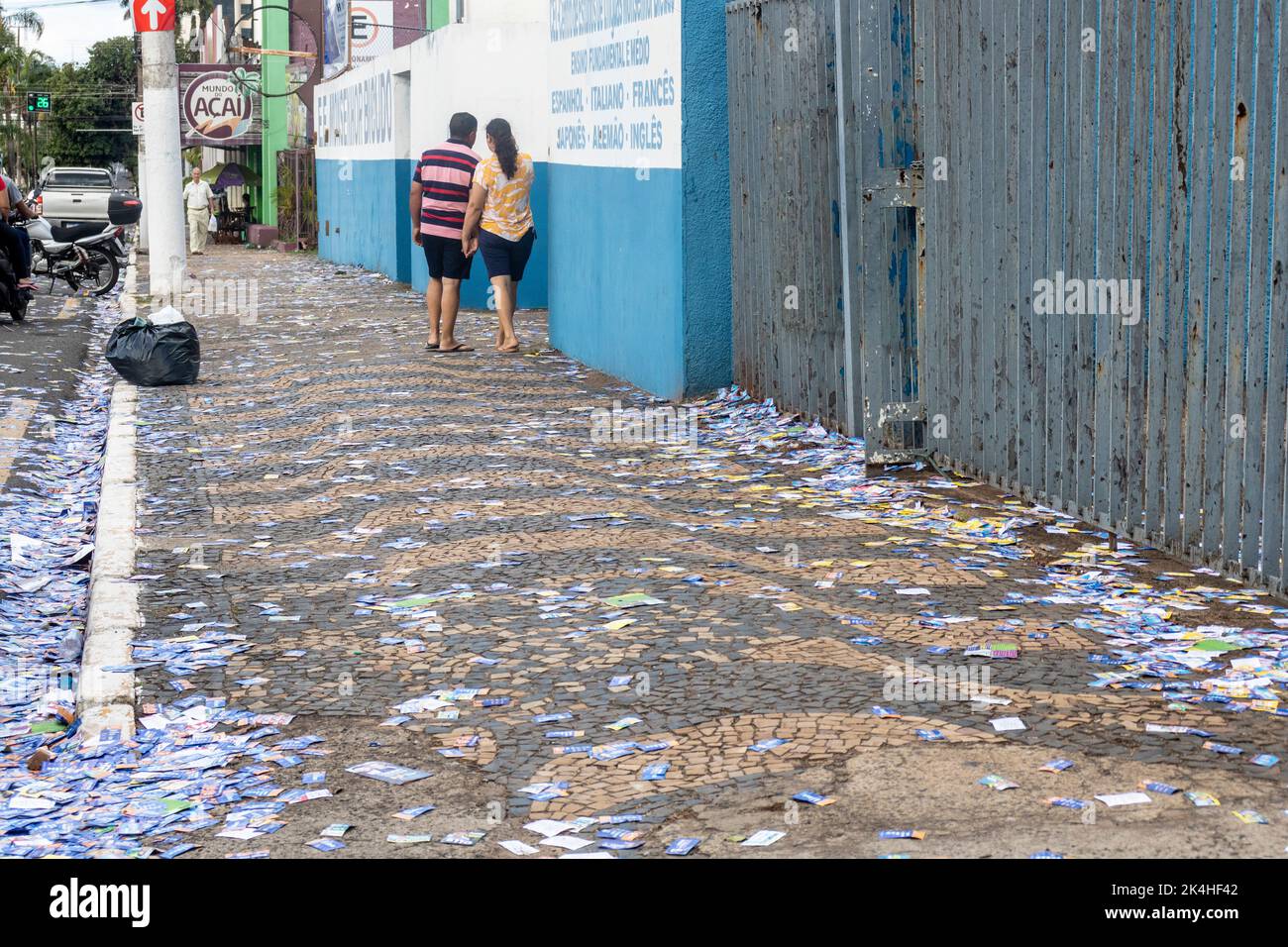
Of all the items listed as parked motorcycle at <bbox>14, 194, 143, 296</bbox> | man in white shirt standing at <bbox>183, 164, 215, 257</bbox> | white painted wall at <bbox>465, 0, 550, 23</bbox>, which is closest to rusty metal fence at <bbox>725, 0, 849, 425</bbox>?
white painted wall at <bbox>465, 0, 550, 23</bbox>

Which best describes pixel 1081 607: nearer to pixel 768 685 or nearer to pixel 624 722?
pixel 768 685

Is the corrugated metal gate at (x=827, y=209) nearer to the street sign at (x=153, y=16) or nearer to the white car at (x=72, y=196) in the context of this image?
the street sign at (x=153, y=16)

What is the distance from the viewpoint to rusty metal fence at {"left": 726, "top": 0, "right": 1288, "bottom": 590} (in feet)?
19.1

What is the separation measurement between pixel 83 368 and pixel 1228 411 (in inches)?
468

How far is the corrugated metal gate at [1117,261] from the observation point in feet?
18.9

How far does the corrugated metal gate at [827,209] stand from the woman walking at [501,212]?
10.2 ft

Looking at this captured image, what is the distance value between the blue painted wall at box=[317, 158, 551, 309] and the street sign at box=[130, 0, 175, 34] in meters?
3.57

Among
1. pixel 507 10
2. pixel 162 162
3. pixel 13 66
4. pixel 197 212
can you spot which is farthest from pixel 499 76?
pixel 13 66

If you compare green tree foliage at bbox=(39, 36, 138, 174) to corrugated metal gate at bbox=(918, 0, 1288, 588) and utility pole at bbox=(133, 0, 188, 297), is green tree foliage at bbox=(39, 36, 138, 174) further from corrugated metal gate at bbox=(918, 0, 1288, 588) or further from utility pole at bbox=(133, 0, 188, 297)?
corrugated metal gate at bbox=(918, 0, 1288, 588)

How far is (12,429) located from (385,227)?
13.5 metres

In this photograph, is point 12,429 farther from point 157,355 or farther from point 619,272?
point 619,272

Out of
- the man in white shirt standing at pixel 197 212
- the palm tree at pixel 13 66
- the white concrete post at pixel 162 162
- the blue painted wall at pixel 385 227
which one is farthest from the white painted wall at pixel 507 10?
the palm tree at pixel 13 66

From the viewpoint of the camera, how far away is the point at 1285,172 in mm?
5555

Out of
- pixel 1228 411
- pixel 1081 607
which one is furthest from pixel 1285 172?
pixel 1081 607
